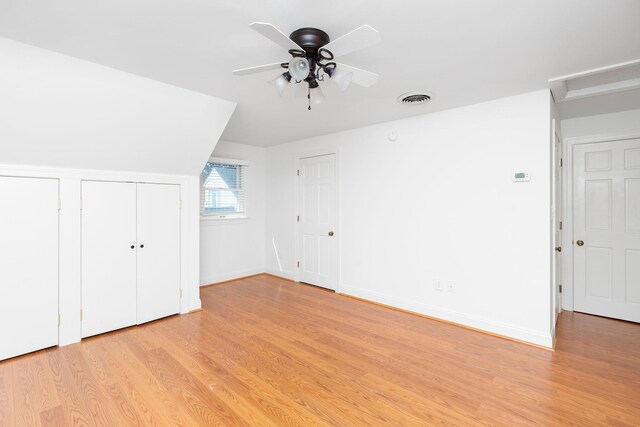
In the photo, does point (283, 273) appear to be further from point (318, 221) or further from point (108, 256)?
point (108, 256)

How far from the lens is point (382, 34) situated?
1.88 metres

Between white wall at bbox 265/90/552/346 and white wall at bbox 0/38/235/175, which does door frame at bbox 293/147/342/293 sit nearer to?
white wall at bbox 265/90/552/346

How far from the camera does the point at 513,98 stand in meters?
2.88

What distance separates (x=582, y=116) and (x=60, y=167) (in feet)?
18.0

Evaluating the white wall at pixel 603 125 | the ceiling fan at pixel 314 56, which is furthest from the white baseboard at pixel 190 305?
the white wall at pixel 603 125

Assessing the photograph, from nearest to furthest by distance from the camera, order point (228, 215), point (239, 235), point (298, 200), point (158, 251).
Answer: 1. point (158, 251)
2. point (298, 200)
3. point (228, 215)
4. point (239, 235)

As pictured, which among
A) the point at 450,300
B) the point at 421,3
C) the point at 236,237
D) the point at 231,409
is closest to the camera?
the point at 421,3

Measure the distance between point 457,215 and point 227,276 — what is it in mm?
3612

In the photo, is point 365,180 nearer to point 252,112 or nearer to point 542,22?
point 252,112

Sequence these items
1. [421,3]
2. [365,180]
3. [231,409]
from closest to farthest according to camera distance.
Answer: [421,3], [231,409], [365,180]

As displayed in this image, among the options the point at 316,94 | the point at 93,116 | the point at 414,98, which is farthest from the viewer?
the point at 414,98

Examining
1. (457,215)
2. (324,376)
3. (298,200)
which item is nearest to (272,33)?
(324,376)


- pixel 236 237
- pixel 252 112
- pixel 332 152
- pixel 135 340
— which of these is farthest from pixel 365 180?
pixel 135 340

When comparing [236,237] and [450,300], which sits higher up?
[236,237]
